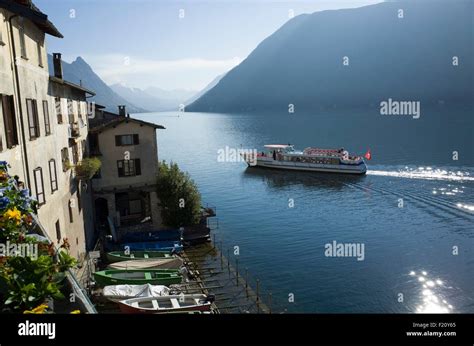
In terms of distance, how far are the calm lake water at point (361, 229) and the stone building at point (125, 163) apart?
10.7 metres

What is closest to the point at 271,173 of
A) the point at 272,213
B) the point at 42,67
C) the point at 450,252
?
the point at 272,213

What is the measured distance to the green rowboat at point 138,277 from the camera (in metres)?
31.8

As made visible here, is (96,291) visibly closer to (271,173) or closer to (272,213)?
(272,213)

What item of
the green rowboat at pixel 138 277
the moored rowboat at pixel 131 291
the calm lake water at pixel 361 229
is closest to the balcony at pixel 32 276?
the moored rowboat at pixel 131 291

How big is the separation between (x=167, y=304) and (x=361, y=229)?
3137 centimetres

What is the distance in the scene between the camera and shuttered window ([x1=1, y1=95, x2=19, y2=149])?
17781mm

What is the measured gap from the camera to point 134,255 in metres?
37.2

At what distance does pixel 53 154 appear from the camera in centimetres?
2617

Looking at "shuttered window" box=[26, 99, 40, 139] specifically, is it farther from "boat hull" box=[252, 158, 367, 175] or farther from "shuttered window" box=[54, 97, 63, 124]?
"boat hull" box=[252, 158, 367, 175]

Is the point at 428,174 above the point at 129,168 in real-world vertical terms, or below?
below

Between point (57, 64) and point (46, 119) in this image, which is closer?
point (46, 119)

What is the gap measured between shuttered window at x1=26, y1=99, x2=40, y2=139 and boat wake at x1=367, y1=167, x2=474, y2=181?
68.5 m

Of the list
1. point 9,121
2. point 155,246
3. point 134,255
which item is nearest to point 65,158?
point 134,255

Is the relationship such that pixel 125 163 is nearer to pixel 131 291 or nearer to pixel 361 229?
pixel 131 291
